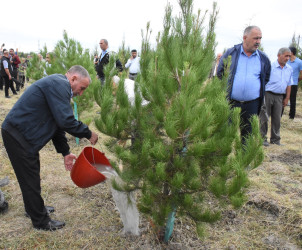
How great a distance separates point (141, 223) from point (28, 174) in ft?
3.75

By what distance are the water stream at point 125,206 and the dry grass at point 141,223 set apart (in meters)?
0.10

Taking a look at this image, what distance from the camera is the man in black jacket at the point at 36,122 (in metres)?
2.12

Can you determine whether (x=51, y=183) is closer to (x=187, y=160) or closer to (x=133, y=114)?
(x=133, y=114)

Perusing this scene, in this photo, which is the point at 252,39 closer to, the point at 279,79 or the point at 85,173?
the point at 279,79

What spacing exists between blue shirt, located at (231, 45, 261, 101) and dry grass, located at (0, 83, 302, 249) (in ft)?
3.81

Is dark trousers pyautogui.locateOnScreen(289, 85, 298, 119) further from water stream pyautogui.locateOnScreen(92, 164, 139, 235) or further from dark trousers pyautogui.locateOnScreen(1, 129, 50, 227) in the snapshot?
dark trousers pyautogui.locateOnScreen(1, 129, 50, 227)

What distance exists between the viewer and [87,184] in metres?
2.09

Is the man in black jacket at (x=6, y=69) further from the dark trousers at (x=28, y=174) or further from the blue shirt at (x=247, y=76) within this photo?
the blue shirt at (x=247, y=76)

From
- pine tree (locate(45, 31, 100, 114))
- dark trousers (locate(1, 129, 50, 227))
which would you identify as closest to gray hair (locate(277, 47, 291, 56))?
pine tree (locate(45, 31, 100, 114))

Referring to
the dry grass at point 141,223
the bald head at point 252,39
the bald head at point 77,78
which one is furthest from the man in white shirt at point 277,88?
the bald head at point 77,78

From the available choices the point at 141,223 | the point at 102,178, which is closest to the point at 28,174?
the point at 102,178

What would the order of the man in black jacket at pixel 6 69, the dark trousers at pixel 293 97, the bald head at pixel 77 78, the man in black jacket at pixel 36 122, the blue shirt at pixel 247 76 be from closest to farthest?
1. the man in black jacket at pixel 36 122
2. the bald head at pixel 77 78
3. the blue shirt at pixel 247 76
4. the dark trousers at pixel 293 97
5. the man in black jacket at pixel 6 69

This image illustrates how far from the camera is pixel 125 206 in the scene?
2.22m

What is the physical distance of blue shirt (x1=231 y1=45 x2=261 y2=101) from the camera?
3.19 meters
